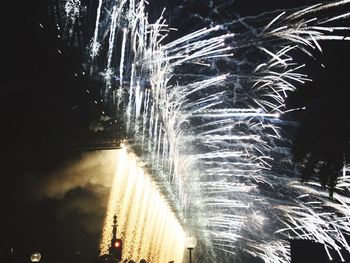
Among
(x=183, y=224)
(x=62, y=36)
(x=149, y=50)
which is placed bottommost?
(x=183, y=224)

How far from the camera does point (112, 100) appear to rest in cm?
1292

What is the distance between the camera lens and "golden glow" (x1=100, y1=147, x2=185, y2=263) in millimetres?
24922

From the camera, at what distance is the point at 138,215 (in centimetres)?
3030

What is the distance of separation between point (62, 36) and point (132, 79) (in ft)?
16.4

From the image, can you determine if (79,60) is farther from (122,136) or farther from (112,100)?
(122,136)

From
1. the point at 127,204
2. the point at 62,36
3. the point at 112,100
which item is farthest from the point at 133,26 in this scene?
the point at 127,204

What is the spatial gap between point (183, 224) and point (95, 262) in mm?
39313

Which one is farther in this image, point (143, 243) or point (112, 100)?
point (143, 243)

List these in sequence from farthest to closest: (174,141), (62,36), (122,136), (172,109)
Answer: (174,141) < (172,109) < (122,136) < (62,36)

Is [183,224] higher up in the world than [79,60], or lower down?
lower down

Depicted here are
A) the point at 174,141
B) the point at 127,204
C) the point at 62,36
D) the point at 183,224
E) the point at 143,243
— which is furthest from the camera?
the point at 183,224

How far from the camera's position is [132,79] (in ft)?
46.1

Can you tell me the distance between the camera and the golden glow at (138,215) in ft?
81.8

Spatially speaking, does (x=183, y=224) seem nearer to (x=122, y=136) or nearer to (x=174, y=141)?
(x=174, y=141)
